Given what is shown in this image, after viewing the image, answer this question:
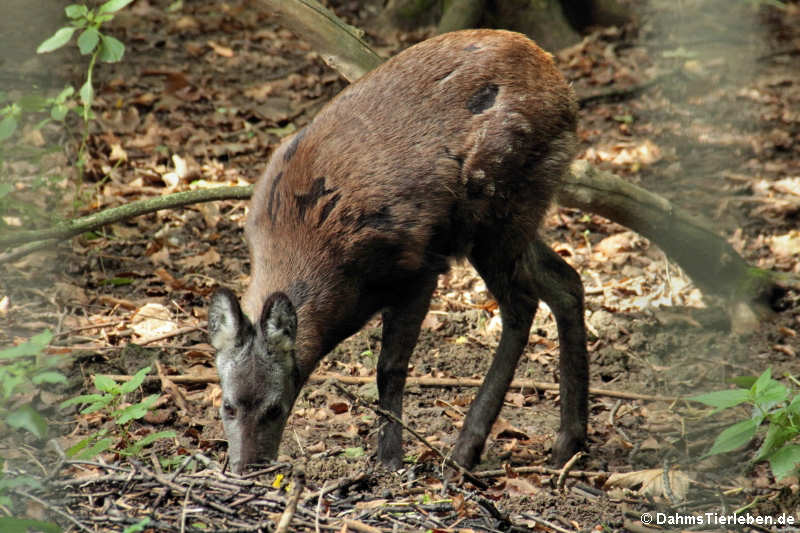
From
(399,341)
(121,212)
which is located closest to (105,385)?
(399,341)

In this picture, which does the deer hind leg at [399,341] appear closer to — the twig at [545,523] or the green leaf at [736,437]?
the twig at [545,523]

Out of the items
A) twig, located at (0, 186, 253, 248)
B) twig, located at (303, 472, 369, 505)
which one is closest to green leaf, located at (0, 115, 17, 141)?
twig, located at (0, 186, 253, 248)

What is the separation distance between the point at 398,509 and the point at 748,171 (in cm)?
671

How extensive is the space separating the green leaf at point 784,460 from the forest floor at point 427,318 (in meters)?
0.31

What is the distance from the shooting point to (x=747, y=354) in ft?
22.6

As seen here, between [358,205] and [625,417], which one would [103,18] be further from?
[625,417]

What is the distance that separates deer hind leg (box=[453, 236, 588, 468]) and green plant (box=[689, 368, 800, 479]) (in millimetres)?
1568

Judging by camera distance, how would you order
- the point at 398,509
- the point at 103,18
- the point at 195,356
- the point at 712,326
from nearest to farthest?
1. the point at 398,509
2. the point at 103,18
3. the point at 195,356
4. the point at 712,326

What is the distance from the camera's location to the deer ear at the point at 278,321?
498cm

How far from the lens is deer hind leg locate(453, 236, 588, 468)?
18.9ft

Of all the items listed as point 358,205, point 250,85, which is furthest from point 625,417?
point 250,85

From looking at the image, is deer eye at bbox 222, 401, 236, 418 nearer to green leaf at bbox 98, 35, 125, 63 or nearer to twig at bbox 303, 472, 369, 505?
twig at bbox 303, 472, 369, 505

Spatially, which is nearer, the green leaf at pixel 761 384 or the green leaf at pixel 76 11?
the green leaf at pixel 761 384

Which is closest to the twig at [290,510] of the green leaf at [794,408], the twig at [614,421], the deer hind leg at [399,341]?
the deer hind leg at [399,341]
